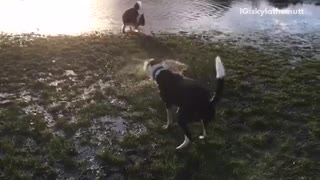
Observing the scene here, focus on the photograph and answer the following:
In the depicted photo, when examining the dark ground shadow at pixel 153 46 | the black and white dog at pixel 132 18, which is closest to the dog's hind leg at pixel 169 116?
the dark ground shadow at pixel 153 46

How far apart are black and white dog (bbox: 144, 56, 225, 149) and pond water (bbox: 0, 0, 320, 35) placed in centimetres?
697

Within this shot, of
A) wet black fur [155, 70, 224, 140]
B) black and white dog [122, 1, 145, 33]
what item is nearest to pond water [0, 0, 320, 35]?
black and white dog [122, 1, 145, 33]

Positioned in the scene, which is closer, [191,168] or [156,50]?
[191,168]

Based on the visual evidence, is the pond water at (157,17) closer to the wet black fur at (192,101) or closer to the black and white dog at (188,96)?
the black and white dog at (188,96)

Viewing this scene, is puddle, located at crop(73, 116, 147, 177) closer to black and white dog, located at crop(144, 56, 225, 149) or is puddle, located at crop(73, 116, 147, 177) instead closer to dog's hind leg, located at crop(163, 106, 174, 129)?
dog's hind leg, located at crop(163, 106, 174, 129)

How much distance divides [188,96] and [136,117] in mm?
1543

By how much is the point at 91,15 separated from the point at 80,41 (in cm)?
436

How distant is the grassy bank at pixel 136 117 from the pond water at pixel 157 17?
2915 millimetres

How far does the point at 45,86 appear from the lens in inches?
315

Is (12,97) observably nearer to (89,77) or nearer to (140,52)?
(89,77)

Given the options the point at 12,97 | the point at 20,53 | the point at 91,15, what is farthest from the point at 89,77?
the point at 91,15

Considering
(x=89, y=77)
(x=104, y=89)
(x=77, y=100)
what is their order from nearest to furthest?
(x=77, y=100), (x=104, y=89), (x=89, y=77)

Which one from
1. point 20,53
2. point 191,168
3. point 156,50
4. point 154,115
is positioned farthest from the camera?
point 156,50

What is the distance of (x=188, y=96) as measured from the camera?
5.48m
